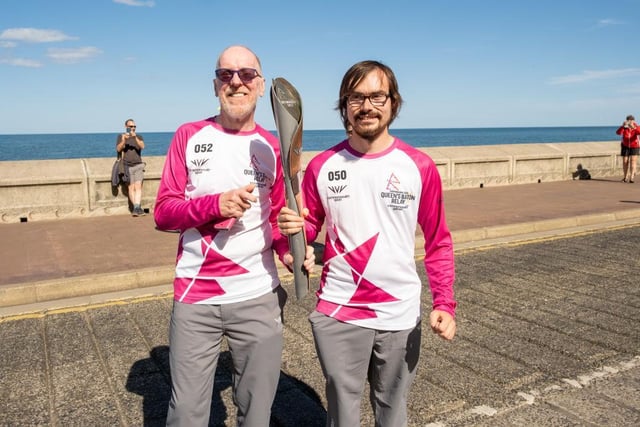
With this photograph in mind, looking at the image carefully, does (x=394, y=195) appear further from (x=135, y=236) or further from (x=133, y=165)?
(x=133, y=165)

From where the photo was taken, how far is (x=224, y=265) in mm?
2623

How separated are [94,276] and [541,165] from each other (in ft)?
48.7

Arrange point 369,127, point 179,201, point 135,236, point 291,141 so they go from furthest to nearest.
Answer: point 135,236
point 179,201
point 369,127
point 291,141

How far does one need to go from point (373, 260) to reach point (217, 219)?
73cm

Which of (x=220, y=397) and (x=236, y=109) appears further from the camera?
(x=220, y=397)

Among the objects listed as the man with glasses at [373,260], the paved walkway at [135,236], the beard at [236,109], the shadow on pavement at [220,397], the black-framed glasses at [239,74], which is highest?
the black-framed glasses at [239,74]

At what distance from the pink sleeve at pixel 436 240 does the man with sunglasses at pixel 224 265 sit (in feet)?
A: 1.90

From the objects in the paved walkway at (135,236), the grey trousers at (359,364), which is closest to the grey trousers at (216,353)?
the grey trousers at (359,364)

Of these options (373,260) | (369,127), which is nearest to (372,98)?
(369,127)

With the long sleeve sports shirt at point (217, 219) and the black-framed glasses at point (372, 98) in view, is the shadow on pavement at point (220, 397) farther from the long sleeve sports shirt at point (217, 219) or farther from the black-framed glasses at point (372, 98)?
the black-framed glasses at point (372, 98)

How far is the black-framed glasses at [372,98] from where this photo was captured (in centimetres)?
245

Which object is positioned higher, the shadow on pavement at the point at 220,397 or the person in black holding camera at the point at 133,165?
the person in black holding camera at the point at 133,165

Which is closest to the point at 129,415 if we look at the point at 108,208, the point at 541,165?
the point at 108,208

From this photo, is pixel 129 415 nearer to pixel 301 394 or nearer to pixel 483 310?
pixel 301 394
